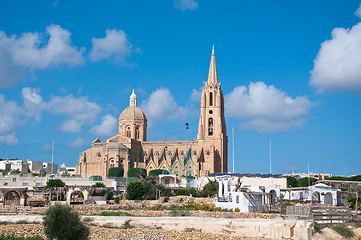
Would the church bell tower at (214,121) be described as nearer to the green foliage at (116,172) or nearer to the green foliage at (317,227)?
the green foliage at (116,172)

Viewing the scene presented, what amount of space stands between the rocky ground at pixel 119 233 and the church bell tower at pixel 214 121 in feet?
179

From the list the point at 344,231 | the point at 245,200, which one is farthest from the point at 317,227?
the point at 245,200

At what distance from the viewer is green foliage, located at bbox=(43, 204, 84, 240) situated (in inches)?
887

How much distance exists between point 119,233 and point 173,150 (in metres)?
62.3

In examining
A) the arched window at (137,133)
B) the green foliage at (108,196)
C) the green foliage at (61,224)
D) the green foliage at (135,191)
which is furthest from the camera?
the arched window at (137,133)

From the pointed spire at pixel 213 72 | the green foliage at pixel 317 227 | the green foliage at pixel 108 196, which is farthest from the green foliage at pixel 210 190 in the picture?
the pointed spire at pixel 213 72

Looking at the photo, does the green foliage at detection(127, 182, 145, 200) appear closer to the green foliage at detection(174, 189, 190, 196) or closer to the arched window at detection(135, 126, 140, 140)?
the green foliage at detection(174, 189, 190, 196)

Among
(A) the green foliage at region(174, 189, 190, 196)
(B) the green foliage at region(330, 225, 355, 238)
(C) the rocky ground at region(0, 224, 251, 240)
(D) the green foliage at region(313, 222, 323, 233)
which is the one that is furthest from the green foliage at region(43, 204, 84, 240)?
(A) the green foliage at region(174, 189, 190, 196)

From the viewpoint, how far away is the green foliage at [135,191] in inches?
1822

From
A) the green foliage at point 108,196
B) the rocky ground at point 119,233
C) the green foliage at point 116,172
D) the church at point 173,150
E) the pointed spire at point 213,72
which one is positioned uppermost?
the pointed spire at point 213,72

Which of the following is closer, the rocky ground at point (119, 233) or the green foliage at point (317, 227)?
the rocky ground at point (119, 233)

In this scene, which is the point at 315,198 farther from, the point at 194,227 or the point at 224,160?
the point at 224,160

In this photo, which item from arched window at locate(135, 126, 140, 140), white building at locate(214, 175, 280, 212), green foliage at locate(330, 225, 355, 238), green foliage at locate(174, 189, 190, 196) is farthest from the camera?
arched window at locate(135, 126, 140, 140)

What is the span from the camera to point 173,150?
85.7m
